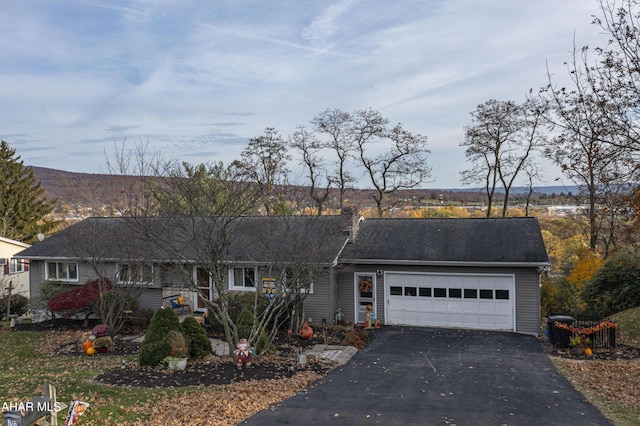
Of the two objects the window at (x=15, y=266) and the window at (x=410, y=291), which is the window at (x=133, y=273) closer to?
the window at (x=410, y=291)

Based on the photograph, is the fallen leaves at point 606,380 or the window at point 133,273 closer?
the fallen leaves at point 606,380

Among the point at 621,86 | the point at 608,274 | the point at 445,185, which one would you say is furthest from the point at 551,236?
the point at 621,86

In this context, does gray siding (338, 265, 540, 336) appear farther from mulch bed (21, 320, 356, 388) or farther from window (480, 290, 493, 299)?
mulch bed (21, 320, 356, 388)

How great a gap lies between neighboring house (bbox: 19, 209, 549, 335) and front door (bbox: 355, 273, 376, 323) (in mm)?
39

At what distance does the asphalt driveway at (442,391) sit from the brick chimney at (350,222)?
561cm

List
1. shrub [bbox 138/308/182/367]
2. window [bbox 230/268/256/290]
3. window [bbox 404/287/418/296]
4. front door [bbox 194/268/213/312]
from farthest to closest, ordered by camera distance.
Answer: front door [bbox 194/268/213/312], window [bbox 230/268/256/290], window [bbox 404/287/418/296], shrub [bbox 138/308/182/367]

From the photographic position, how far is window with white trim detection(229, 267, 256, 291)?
19969 mm

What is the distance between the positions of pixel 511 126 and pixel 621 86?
22.7 m

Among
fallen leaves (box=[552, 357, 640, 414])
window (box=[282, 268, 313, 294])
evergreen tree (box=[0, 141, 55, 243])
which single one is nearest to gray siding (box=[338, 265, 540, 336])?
window (box=[282, 268, 313, 294])

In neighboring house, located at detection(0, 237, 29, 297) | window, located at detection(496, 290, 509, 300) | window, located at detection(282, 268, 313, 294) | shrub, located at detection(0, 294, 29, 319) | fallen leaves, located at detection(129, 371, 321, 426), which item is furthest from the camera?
neighboring house, located at detection(0, 237, 29, 297)

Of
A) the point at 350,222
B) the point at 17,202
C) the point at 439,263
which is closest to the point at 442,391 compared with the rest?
the point at 439,263

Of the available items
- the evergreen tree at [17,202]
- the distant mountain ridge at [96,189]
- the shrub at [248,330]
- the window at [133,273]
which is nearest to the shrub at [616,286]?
the distant mountain ridge at [96,189]

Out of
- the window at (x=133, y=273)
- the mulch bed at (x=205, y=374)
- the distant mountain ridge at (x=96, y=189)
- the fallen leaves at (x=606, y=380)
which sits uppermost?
the distant mountain ridge at (x=96, y=189)

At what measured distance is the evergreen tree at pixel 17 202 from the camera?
43.9 meters
